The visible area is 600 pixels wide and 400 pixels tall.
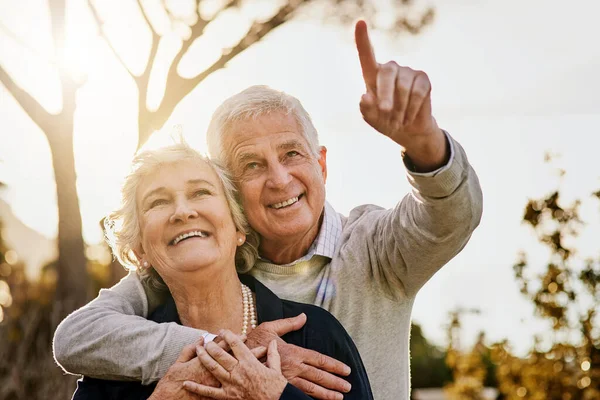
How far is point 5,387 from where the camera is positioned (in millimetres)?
8992

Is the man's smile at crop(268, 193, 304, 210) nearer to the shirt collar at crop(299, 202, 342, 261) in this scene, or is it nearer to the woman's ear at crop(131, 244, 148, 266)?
the shirt collar at crop(299, 202, 342, 261)

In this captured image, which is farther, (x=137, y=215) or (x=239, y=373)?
(x=137, y=215)

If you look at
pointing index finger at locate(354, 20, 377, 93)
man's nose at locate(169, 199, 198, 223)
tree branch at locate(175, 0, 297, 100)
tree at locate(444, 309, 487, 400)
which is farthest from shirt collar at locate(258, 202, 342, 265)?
tree at locate(444, 309, 487, 400)

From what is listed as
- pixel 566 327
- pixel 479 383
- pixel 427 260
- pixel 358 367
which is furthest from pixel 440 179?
pixel 479 383

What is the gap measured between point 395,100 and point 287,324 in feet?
3.00

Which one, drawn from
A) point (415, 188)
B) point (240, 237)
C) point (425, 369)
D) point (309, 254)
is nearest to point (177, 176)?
point (240, 237)

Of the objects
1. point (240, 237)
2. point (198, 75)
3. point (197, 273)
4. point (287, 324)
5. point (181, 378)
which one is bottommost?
point (181, 378)

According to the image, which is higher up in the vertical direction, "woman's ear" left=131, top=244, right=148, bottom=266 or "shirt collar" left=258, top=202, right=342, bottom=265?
"shirt collar" left=258, top=202, right=342, bottom=265

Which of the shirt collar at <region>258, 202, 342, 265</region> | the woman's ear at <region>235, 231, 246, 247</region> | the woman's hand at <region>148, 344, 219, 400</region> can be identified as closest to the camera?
the woman's hand at <region>148, 344, 219, 400</region>

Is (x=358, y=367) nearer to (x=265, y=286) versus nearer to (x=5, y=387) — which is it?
(x=265, y=286)

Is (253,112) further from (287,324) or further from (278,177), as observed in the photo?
(287,324)

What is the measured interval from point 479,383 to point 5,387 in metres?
10.7

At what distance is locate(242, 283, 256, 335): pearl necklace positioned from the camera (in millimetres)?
2887

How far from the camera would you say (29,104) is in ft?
25.7
